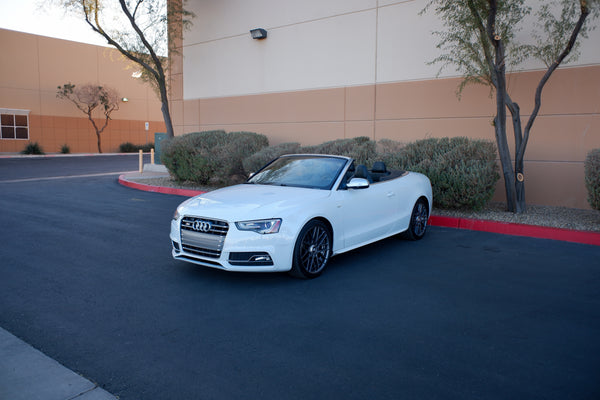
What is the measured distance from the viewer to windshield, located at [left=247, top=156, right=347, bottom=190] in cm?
666

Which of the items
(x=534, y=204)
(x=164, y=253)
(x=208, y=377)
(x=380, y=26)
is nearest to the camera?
(x=208, y=377)

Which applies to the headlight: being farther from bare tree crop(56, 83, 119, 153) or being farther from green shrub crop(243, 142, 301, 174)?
bare tree crop(56, 83, 119, 153)

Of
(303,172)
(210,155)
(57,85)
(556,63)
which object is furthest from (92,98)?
(556,63)

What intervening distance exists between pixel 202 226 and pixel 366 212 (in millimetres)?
2363

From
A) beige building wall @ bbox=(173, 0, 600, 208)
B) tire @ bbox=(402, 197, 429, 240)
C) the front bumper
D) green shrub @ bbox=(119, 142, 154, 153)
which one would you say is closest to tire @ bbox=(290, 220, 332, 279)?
the front bumper

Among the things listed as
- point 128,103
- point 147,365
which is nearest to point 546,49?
point 147,365

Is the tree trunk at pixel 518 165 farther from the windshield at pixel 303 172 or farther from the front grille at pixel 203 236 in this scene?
the front grille at pixel 203 236

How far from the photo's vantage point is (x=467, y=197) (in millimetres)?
9766

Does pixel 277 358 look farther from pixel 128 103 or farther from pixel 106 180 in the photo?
pixel 128 103

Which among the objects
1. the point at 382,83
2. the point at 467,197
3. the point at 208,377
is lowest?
the point at 208,377

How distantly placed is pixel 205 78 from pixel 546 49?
12680mm

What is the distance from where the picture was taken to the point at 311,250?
19.2 feet

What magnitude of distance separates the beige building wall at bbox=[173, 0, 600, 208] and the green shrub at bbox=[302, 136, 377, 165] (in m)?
2.00

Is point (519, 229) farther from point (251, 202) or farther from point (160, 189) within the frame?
point (160, 189)
